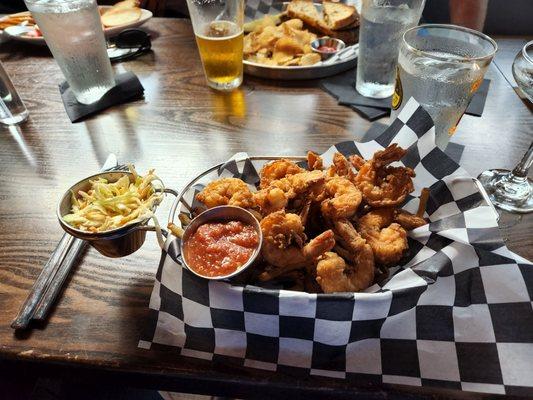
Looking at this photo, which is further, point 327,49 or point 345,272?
point 327,49

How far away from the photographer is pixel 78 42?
2.08 metres

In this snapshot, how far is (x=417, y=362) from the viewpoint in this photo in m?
0.99

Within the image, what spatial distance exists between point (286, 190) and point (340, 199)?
0.18m

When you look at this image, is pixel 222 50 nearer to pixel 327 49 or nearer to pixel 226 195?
pixel 327 49

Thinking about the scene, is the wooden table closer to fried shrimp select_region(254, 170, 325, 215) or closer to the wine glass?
the wine glass

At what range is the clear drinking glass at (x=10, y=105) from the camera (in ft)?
6.73

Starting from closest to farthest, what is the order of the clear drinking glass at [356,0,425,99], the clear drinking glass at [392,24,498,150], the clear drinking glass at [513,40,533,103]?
1. the clear drinking glass at [513,40,533,103]
2. the clear drinking glass at [392,24,498,150]
3. the clear drinking glass at [356,0,425,99]

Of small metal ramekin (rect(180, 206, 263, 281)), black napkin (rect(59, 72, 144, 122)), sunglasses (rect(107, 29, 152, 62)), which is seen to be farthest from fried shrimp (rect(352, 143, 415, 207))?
sunglasses (rect(107, 29, 152, 62))

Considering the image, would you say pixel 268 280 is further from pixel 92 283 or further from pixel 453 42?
pixel 453 42

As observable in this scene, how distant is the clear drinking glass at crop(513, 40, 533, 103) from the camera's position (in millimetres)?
1305

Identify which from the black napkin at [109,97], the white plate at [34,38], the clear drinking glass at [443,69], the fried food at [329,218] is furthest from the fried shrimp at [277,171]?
the white plate at [34,38]

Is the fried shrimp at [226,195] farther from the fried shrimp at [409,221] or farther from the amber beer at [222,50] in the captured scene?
the amber beer at [222,50]

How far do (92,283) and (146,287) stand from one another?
19 centimetres

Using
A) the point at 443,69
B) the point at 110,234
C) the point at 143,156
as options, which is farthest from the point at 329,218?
the point at 143,156
